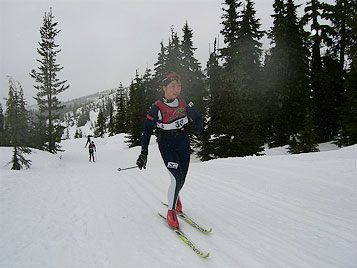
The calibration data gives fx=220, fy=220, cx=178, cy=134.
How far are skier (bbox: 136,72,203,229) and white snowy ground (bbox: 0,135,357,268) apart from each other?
814 millimetres

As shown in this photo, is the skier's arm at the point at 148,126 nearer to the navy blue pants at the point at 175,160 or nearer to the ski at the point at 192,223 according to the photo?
the navy blue pants at the point at 175,160

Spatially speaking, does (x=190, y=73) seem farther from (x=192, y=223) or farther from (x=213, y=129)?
(x=192, y=223)

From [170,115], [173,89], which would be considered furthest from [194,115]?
[173,89]

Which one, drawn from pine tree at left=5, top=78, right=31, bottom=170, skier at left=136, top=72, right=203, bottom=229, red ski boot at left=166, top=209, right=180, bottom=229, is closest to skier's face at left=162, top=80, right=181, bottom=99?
skier at left=136, top=72, right=203, bottom=229

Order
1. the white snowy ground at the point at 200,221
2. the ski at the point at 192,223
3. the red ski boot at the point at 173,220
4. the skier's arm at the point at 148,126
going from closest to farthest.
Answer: the white snowy ground at the point at 200,221 < the ski at the point at 192,223 < the red ski boot at the point at 173,220 < the skier's arm at the point at 148,126

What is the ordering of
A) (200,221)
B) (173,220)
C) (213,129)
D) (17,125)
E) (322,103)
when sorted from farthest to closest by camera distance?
1. (322,103)
2. (213,129)
3. (17,125)
4. (200,221)
5. (173,220)

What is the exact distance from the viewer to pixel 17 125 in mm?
11180

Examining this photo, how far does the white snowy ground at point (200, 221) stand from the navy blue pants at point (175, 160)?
65 centimetres

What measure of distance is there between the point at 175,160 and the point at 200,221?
4.18ft

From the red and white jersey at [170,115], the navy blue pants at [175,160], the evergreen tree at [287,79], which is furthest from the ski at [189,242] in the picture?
the evergreen tree at [287,79]

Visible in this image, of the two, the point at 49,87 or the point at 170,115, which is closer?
the point at 170,115

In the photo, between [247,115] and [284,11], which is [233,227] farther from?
[284,11]

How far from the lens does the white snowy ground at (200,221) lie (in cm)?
289

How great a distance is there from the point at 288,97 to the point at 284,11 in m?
11.8
